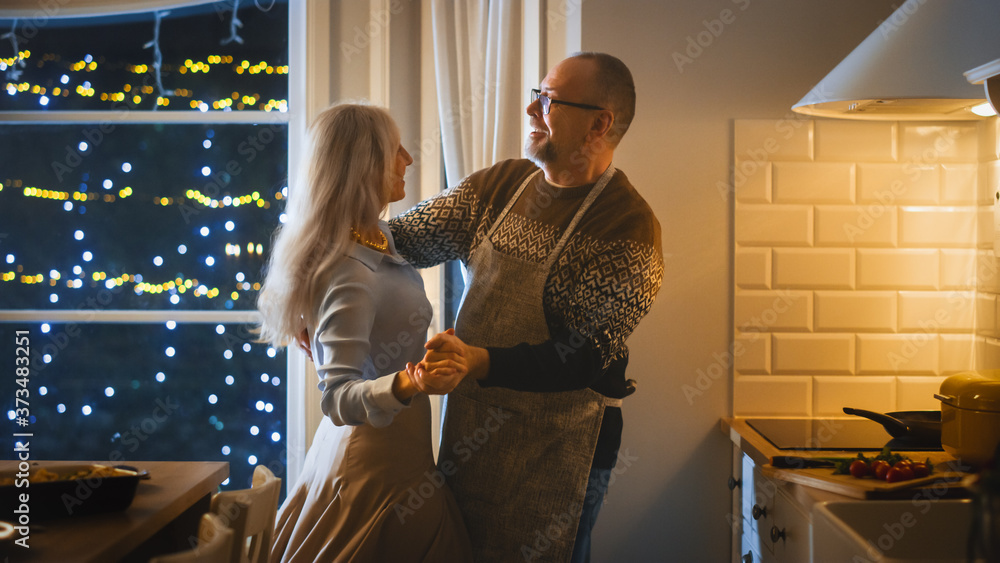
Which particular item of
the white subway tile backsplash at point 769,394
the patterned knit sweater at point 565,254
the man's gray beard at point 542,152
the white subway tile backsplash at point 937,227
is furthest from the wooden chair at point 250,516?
the white subway tile backsplash at point 937,227

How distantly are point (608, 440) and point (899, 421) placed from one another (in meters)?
0.64

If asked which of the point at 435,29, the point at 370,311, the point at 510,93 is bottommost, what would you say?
the point at 370,311

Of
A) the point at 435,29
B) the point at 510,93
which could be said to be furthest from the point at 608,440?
the point at 435,29

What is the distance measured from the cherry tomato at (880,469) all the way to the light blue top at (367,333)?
0.89 m

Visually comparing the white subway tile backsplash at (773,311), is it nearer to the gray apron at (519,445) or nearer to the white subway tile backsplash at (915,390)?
the white subway tile backsplash at (915,390)

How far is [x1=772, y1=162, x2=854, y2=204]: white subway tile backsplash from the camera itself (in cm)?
190

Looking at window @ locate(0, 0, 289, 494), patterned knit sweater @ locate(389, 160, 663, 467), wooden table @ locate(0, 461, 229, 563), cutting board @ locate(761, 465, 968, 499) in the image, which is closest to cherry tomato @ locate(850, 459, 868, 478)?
cutting board @ locate(761, 465, 968, 499)

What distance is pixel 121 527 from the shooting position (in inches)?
48.5

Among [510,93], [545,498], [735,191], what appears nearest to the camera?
[545,498]

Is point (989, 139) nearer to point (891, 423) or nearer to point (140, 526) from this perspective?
point (891, 423)

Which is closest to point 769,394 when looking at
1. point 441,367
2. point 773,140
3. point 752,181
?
point 752,181

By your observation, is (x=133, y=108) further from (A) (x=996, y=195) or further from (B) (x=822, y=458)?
(A) (x=996, y=195)

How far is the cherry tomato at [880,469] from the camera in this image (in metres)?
1.38

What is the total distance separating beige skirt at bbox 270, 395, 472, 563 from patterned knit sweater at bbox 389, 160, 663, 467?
0.21m
